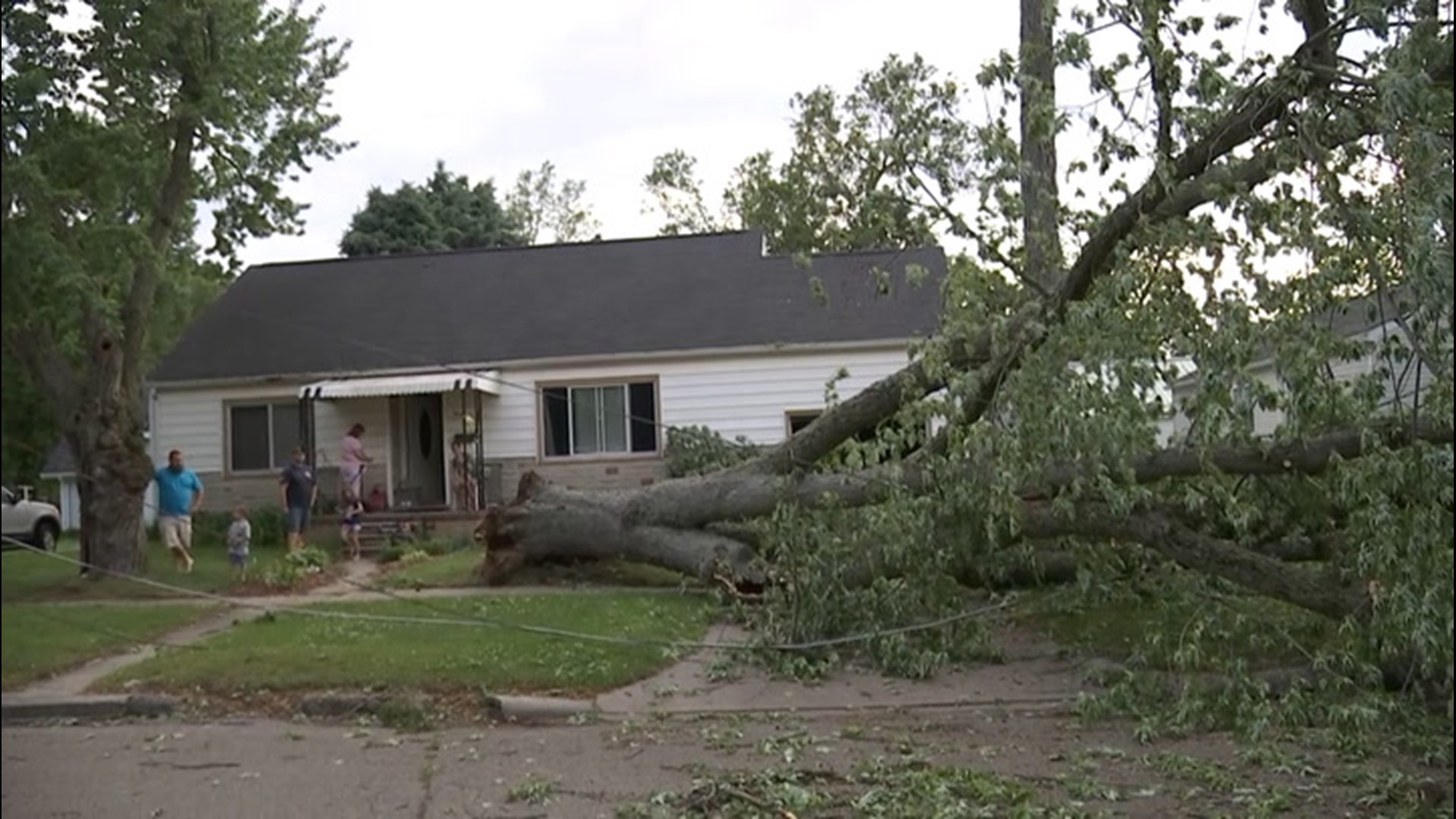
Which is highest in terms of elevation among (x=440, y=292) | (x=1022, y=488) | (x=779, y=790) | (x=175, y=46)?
(x=175, y=46)

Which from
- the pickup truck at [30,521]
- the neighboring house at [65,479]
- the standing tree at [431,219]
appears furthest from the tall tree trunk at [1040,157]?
the standing tree at [431,219]

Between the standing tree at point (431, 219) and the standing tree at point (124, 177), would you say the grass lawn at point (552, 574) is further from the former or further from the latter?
the standing tree at point (431, 219)

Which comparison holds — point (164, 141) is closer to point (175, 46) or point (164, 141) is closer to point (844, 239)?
point (175, 46)

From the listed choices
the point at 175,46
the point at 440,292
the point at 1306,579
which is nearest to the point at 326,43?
the point at 440,292

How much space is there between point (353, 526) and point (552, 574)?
13.9ft

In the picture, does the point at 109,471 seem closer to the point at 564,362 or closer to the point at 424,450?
the point at 424,450

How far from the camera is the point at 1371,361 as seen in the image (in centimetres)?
655

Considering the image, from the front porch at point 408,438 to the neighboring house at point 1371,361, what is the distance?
187 inches

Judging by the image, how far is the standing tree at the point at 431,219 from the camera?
2186 cm

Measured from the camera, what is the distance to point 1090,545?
339 inches

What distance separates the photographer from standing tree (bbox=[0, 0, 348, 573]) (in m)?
3.70

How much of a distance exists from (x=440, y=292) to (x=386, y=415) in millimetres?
5079

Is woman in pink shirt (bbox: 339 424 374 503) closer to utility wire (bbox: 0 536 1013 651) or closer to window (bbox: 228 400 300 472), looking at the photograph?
window (bbox: 228 400 300 472)

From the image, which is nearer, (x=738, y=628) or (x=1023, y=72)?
(x=1023, y=72)
